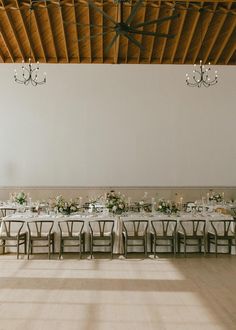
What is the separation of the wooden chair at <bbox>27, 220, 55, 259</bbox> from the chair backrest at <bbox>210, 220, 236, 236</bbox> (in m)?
3.24

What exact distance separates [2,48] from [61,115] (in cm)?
264

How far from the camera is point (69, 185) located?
43.0ft

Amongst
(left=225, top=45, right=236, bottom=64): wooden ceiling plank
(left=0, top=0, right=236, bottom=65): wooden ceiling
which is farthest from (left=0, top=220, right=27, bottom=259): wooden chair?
(left=225, top=45, right=236, bottom=64): wooden ceiling plank

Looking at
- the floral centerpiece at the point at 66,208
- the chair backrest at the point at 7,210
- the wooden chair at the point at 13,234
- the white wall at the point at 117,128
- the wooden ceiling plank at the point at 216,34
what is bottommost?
the wooden chair at the point at 13,234

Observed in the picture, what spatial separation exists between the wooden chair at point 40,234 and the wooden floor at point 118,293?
36 cm

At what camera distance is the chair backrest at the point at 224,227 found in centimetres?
856

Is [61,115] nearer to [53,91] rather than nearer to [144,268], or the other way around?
[53,91]

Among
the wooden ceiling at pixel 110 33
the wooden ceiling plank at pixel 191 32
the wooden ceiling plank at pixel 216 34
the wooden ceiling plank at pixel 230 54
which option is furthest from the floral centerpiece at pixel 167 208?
the wooden ceiling plank at pixel 230 54

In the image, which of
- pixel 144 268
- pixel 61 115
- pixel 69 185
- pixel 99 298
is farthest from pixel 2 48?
pixel 99 298

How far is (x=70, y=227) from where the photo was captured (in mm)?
8695

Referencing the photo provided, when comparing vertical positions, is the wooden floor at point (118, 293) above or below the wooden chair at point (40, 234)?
below

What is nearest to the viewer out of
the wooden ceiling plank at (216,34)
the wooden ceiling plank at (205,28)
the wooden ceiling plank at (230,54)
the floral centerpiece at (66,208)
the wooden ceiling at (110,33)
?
the floral centerpiece at (66,208)

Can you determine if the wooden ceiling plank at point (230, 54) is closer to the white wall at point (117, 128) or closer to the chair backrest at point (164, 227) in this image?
the white wall at point (117, 128)

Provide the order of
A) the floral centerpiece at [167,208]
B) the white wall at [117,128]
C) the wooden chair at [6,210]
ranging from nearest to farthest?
the floral centerpiece at [167,208], the wooden chair at [6,210], the white wall at [117,128]
